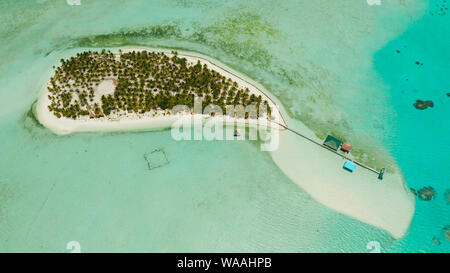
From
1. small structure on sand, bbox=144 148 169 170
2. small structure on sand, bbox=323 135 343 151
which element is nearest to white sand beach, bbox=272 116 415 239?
small structure on sand, bbox=323 135 343 151

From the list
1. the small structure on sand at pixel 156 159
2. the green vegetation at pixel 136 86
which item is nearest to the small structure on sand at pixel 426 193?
the green vegetation at pixel 136 86

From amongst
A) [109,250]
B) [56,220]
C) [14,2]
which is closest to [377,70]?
[109,250]

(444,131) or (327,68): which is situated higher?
(327,68)

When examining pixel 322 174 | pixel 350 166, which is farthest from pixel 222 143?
pixel 350 166

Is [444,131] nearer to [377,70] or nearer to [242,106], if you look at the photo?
[377,70]

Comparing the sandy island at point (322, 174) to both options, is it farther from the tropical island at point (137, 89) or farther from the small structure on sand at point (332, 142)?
the small structure on sand at point (332, 142)

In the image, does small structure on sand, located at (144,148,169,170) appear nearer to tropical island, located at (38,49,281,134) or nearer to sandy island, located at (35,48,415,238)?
sandy island, located at (35,48,415,238)
